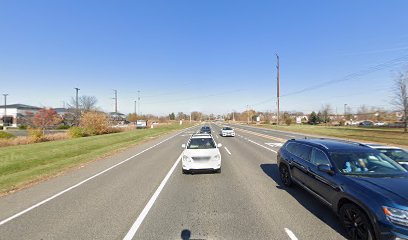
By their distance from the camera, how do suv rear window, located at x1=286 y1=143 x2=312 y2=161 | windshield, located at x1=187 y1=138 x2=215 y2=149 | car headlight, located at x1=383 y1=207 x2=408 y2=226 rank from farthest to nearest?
Result: windshield, located at x1=187 y1=138 x2=215 y2=149, suv rear window, located at x1=286 y1=143 x2=312 y2=161, car headlight, located at x1=383 y1=207 x2=408 y2=226

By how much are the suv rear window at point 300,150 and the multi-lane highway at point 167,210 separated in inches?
41.8

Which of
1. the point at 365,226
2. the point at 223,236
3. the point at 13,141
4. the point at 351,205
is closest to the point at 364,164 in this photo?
the point at 351,205

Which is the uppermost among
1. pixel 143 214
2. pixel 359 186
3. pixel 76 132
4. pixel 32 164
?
pixel 359 186

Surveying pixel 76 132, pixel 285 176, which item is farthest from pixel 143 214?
pixel 76 132

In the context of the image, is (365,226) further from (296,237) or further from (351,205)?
(296,237)

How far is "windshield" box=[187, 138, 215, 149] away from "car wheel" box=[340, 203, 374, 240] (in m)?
6.20

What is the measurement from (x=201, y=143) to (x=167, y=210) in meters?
4.95

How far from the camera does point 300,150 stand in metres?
7.29

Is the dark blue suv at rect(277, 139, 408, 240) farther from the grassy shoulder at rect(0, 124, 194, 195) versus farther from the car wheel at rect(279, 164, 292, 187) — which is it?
the grassy shoulder at rect(0, 124, 194, 195)

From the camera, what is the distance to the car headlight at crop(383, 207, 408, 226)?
354cm

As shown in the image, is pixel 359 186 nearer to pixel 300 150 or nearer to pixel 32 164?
pixel 300 150

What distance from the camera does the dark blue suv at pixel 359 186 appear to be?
3.66 m

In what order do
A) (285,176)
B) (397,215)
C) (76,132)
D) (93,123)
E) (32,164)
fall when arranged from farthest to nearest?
1. (93,123)
2. (76,132)
3. (32,164)
4. (285,176)
5. (397,215)

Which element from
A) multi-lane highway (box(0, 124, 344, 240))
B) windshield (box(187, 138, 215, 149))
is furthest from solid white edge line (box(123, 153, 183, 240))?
windshield (box(187, 138, 215, 149))
